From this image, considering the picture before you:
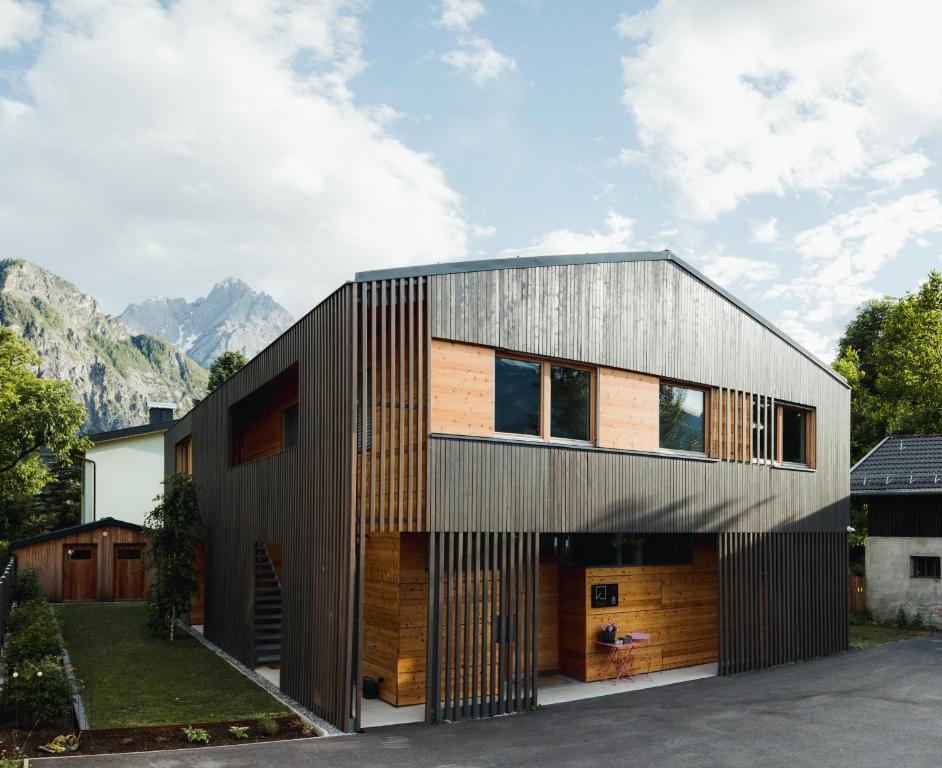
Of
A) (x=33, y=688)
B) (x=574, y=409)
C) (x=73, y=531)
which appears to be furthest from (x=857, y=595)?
(x=73, y=531)

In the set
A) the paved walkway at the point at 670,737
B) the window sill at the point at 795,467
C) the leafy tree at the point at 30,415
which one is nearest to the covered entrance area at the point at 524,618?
the paved walkway at the point at 670,737

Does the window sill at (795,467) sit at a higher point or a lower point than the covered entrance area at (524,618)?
higher

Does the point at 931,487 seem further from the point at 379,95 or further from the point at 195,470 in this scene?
the point at 195,470

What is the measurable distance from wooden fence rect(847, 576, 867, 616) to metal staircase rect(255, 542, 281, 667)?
45.6ft

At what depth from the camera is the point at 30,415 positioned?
29.8 metres

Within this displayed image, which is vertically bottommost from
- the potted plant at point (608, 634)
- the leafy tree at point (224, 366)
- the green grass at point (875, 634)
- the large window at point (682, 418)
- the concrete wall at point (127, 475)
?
the green grass at point (875, 634)

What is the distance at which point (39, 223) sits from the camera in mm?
167500

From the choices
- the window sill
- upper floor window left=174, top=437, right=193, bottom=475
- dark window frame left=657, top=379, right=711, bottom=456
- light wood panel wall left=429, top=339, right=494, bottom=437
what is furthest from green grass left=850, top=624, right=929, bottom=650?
upper floor window left=174, top=437, right=193, bottom=475

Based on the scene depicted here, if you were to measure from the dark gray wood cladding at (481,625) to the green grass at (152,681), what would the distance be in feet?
7.40

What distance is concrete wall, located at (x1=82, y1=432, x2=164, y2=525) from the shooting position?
3025 centimetres

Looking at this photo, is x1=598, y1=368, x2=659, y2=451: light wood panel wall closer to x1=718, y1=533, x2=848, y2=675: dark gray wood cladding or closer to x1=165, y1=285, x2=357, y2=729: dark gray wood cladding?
x1=718, y1=533, x2=848, y2=675: dark gray wood cladding

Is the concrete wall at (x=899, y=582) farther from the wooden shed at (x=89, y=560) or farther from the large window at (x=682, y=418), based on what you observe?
the wooden shed at (x=89, y=560)

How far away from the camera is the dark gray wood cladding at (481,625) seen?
10.5 metres

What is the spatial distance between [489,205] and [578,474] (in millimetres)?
10038
